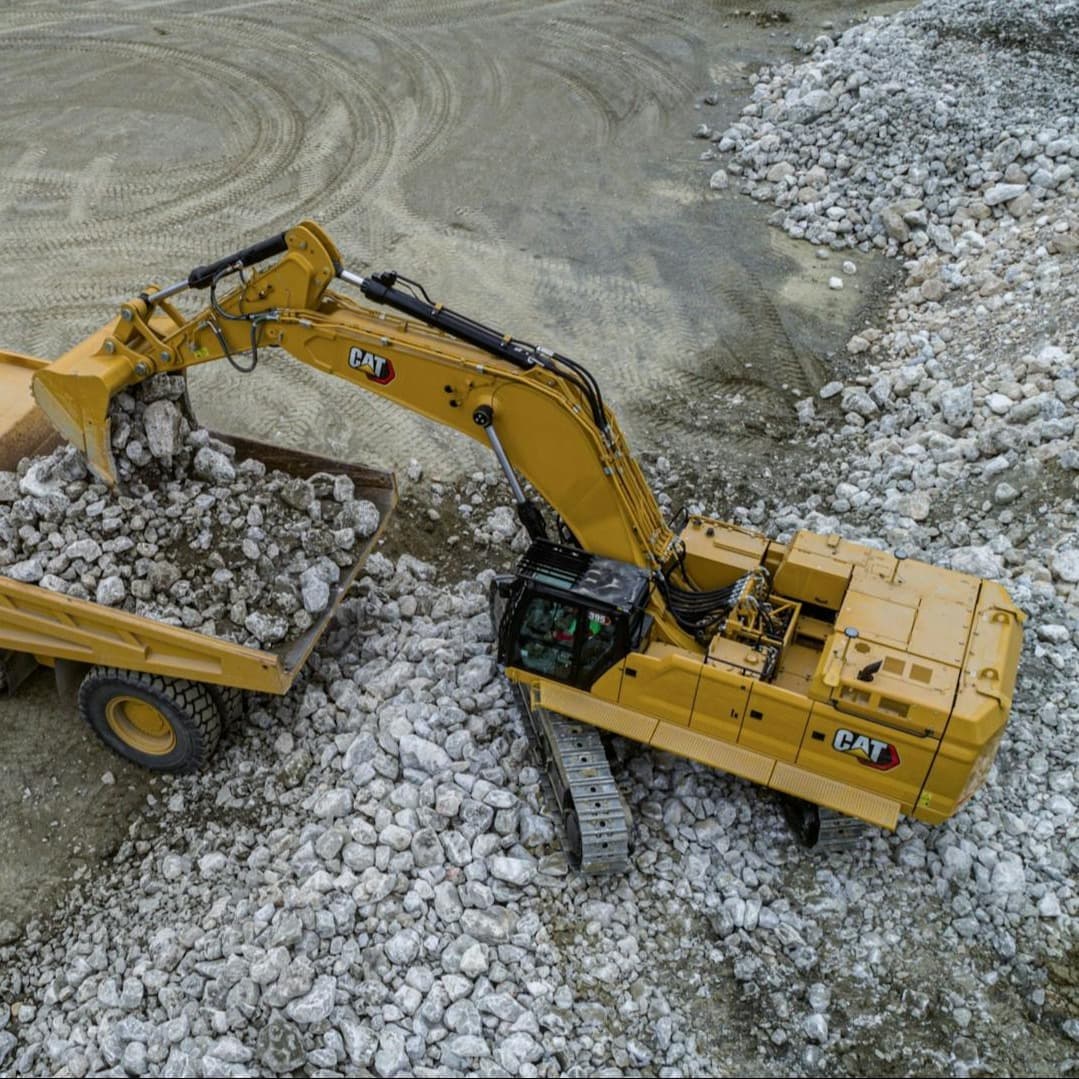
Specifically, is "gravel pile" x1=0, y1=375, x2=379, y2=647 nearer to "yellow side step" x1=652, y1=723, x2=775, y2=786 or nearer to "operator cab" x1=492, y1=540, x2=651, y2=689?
"operator cab" x1=492, y1=540, x2=651, y2=689

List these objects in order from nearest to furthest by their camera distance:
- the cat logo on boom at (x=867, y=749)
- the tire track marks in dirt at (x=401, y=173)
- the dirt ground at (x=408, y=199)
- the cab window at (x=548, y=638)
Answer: the cat logo on boom at (x=867, y=749), the cab window at (x=548, y=638), the dirt ground at (x=408, y=199), the tire track marks in dirt at (x=401, y=173)

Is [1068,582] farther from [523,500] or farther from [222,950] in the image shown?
[222,950]

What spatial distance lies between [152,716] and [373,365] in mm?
3049

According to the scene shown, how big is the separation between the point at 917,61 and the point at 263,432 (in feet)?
38.3

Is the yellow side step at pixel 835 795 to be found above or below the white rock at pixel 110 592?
below

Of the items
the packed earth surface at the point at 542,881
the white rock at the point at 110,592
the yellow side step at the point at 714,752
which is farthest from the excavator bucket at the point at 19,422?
the yellow side step at the point at 714,752

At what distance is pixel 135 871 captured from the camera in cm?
738

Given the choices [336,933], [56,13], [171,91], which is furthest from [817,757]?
[56,13]

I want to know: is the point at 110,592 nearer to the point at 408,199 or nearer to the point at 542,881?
the point at 542,881

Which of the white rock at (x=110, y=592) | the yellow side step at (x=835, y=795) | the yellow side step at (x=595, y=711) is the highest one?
the white rock at (x=110, y=592)

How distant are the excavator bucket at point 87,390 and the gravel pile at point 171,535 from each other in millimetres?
159

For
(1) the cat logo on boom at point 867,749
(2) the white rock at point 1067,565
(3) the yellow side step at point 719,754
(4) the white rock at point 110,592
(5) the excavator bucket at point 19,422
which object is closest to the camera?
(1) the cat logo on boom at point 867,749

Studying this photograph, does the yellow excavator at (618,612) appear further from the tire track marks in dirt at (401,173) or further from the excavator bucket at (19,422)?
the tire track marks in dirt at (401,173)

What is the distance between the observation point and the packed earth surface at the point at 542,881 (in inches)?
245
